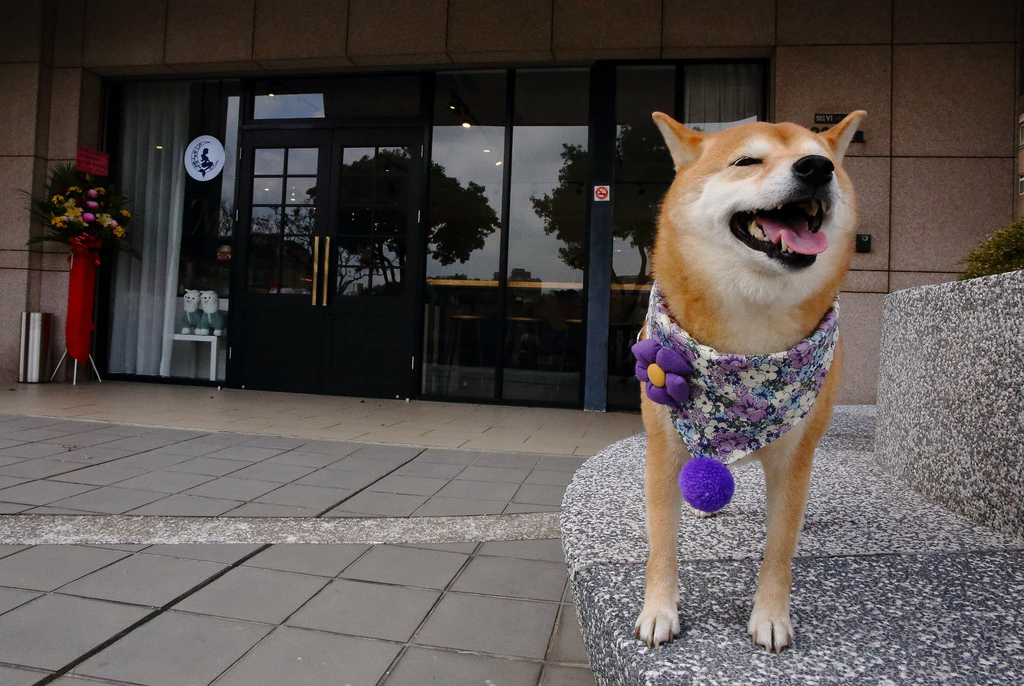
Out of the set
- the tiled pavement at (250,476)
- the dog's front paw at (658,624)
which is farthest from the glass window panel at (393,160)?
the dog's front paw at (658,624)

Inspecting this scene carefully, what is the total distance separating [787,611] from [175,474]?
3529 millimetres

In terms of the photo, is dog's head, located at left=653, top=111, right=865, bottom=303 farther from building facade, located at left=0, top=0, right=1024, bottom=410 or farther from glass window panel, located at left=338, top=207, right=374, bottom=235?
glass window panel, located at left=338, top=207, right=374, bottom=235

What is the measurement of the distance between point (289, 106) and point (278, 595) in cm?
727

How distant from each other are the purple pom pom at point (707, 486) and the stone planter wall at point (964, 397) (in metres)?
1.14

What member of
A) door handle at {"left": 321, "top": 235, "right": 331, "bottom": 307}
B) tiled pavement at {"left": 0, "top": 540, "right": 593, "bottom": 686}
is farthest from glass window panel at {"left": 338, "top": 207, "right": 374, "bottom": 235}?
tiled pavement at {"left": 0, "top": 540, "right": 593, "bottom": 686}

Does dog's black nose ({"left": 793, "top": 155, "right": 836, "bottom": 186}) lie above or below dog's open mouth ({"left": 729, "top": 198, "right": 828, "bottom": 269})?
above

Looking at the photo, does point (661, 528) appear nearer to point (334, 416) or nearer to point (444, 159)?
point (334, 416)

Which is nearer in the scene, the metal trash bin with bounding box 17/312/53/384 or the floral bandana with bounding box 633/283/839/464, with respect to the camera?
the floral bandana with bounding box 633/283/839/464

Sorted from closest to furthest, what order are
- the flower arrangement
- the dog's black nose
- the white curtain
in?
the dog's black nose, the flower arrangement, the white curtain

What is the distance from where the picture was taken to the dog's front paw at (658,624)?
1.34 m

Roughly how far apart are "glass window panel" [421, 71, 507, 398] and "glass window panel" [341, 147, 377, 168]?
0.72m

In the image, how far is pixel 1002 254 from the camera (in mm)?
2420

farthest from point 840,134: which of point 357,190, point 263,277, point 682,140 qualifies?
point 263,277

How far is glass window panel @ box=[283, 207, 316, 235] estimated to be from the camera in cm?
781
